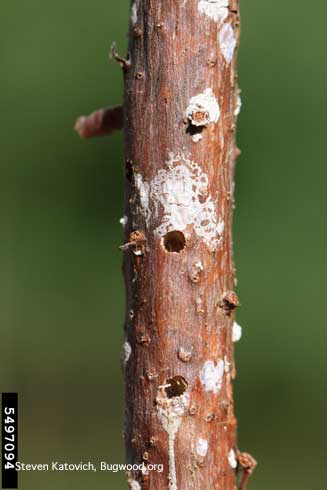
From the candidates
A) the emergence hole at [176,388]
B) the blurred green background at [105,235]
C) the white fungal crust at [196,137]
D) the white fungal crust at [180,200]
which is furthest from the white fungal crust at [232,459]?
the blurred green background at [105,235]

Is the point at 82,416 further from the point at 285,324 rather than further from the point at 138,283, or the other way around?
the point at 138,283

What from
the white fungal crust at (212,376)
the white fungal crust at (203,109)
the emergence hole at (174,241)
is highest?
the white fungal crust at (203,109)

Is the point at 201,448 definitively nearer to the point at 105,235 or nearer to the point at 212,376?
the point at 212,376

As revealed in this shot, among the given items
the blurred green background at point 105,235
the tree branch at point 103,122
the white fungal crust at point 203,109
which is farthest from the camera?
the blurred green background at point 105,235

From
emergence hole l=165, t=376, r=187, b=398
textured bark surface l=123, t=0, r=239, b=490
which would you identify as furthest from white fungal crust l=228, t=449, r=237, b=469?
emergence hole l=165, t=376, r=187, b=398

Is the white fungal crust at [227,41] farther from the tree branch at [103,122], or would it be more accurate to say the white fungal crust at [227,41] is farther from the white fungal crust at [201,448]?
the white fungal crust at [201,448]

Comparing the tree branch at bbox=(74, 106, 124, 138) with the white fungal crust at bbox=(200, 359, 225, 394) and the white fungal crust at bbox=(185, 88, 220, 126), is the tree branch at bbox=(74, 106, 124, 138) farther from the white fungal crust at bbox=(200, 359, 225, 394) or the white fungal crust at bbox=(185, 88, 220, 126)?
the white fungal crust at bbox=(200, 359, 225, 394)

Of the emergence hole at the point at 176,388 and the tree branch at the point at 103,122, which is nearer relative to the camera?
the emergence hole at the point at 176,388

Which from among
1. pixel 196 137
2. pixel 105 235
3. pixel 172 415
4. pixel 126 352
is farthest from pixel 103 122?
pixel 105 235
